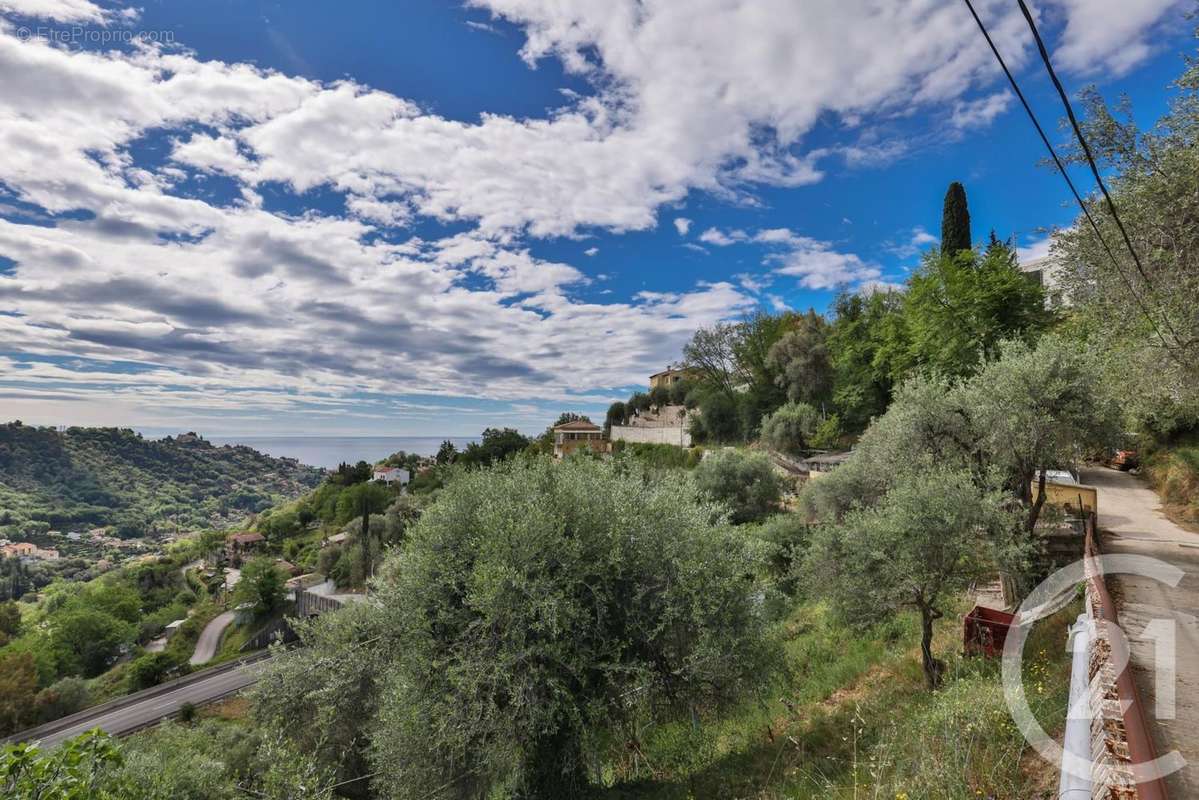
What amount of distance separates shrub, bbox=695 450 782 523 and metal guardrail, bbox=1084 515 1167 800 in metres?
20.1

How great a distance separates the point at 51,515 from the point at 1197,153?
18531 cm

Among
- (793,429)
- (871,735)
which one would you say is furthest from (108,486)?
(871,735)

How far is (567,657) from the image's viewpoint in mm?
7258

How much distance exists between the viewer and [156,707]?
27562mm

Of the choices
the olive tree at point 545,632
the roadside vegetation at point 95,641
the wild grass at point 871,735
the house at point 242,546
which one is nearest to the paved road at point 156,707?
the roadside vegetation at point 95,641

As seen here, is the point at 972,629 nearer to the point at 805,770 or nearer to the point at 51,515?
the point at 805,770

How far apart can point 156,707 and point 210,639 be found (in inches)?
983

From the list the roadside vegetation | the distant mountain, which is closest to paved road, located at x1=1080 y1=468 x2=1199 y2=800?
the roadside vegetation

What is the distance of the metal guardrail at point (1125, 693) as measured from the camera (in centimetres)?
237

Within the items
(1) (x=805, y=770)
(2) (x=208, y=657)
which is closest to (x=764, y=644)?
(1) (x=805, y=770)

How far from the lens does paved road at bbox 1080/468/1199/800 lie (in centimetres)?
439

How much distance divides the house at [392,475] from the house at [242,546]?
19.9 m

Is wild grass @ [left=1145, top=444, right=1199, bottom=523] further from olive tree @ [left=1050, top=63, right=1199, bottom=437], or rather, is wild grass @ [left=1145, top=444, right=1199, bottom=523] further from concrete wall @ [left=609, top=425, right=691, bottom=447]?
concrete wall @ [left=609, top=425, right=691, bottom=447]

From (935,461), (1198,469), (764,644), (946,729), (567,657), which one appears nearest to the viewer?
(946,729)
